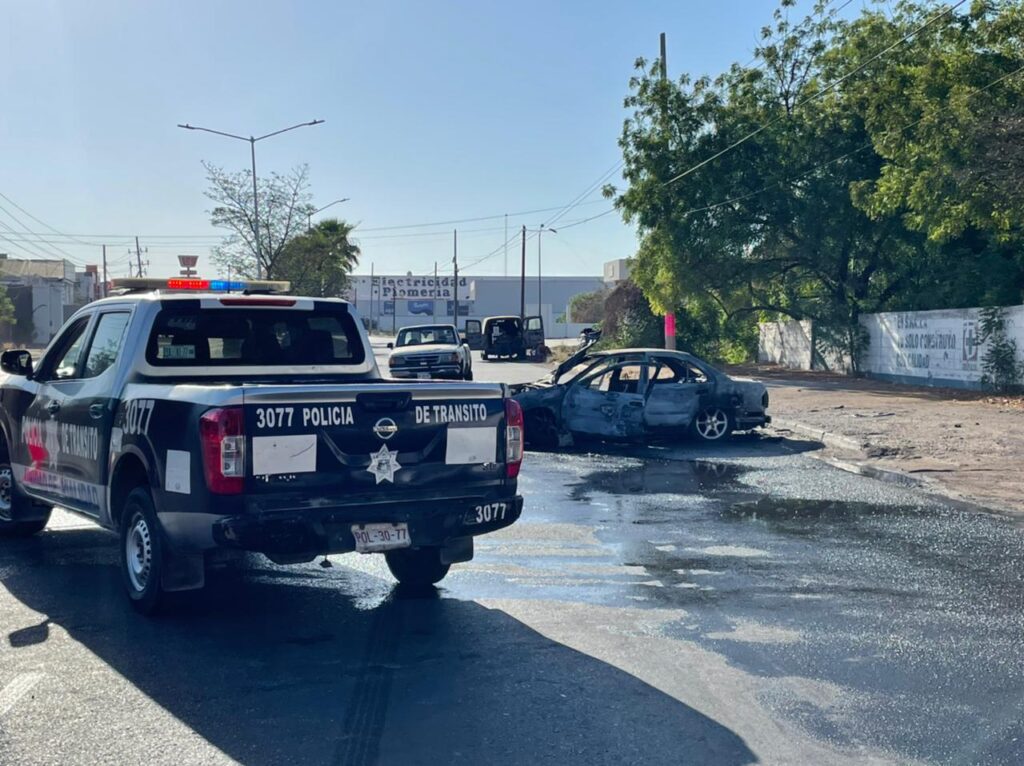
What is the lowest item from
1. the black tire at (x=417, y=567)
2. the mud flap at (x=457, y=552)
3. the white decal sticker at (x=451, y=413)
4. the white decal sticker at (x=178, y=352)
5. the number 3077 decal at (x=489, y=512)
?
the black tire at (x=417, y=567)

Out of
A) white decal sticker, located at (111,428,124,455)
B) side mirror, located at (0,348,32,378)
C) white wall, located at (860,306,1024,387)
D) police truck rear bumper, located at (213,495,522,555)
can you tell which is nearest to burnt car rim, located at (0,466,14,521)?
side mirror, located at (0,348,32,378)

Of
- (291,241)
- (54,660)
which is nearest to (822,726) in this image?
(54,660)

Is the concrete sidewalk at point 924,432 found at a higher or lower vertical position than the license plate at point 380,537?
lower

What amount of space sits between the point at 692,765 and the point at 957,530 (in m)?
6.22

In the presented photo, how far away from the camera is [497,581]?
26.5 feet

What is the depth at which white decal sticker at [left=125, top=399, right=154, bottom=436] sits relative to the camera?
671 cm

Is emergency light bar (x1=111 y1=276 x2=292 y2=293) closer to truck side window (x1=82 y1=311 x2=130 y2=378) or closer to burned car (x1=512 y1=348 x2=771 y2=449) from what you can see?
truck side window (x1=82 y1=311 x2=130 y2=378)

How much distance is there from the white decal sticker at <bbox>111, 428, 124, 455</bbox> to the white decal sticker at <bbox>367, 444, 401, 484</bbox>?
1.69 meters

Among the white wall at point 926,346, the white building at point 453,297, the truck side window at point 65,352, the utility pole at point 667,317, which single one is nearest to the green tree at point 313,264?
the utility pole at point 667,317

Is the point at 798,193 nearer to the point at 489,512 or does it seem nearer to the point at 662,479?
the point at 662,479

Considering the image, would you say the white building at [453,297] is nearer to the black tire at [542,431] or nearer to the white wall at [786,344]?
the white wall at [786,344]

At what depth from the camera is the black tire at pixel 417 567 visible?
7812 mm

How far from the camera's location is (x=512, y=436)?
7.16 m

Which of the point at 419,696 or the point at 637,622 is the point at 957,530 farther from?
the point at 419,696
